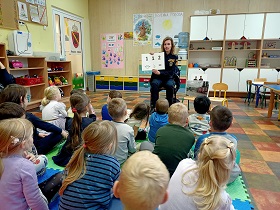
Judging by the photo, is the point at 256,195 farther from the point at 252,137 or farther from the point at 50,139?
the point at 50,139

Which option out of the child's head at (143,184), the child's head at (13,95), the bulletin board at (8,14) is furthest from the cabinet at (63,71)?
the child's head at (143,184)

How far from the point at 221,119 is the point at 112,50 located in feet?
20.5

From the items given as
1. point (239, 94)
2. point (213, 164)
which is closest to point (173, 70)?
point (213, 164)

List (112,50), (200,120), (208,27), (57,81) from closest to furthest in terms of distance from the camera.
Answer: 1. (200,120)
2. (57,81)
3. (208,27)
4. (112,50)

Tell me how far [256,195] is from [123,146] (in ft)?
3.97

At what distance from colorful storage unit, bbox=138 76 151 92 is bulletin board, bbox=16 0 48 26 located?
127 inches

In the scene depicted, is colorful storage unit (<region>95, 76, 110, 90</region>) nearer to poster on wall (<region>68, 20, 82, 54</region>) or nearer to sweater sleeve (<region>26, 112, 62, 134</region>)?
poster on wall (<region>68, 20, 82, 54</region>)

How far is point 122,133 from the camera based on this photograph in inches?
70.9

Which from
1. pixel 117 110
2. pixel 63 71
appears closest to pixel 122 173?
pixel 117 110

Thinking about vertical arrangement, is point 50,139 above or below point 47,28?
below

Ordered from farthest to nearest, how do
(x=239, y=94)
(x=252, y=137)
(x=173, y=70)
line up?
(x=239, y=94)
(x=173, y=70)
(x=252, y=137)

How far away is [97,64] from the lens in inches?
303

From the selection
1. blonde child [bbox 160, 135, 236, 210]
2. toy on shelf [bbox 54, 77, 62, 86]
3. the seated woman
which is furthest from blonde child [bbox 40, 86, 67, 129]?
toy on shelf [bbox 54, 77, 62, 86]

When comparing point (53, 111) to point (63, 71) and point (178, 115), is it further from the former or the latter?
point (63, 71)
